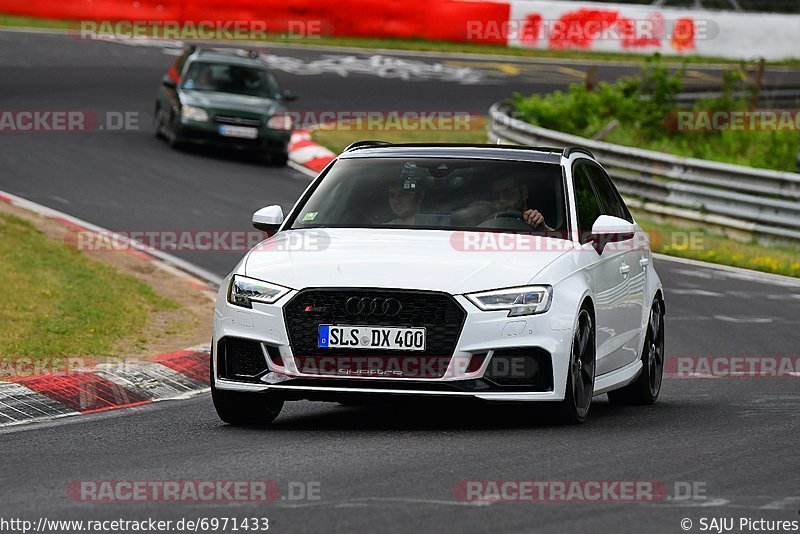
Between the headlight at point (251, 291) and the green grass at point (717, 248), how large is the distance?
38.4 feet

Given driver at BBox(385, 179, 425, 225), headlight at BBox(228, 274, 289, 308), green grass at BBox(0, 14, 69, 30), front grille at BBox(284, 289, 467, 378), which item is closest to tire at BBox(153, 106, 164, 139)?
green grass at BBox(0, 14, 69, 30)

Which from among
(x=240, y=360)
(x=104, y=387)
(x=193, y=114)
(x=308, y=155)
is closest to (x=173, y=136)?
(x=193, y=114)

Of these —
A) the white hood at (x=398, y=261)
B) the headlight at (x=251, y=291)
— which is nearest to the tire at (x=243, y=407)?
the headlight at (x=251, y=291)

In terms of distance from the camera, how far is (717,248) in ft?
68.1

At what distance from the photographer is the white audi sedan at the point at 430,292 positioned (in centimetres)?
847

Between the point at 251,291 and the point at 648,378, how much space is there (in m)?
3.24

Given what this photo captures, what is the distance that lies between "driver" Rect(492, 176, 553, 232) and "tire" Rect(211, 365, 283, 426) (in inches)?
68.8

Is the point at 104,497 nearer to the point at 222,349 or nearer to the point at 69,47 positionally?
the point at 222,349

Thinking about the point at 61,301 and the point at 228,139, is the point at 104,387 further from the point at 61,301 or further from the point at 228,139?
the point at 228,139

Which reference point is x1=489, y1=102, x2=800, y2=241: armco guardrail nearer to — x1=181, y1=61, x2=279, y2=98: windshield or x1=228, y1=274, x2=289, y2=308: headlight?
x1=181, y1=61, x2=279, y2=98: windshield

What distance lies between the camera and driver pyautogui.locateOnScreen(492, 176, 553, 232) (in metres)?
9.55

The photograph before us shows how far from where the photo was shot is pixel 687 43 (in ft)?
147

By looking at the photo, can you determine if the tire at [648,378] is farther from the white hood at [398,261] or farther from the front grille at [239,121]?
the front grille at [239,121]

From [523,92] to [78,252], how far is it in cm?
2143
